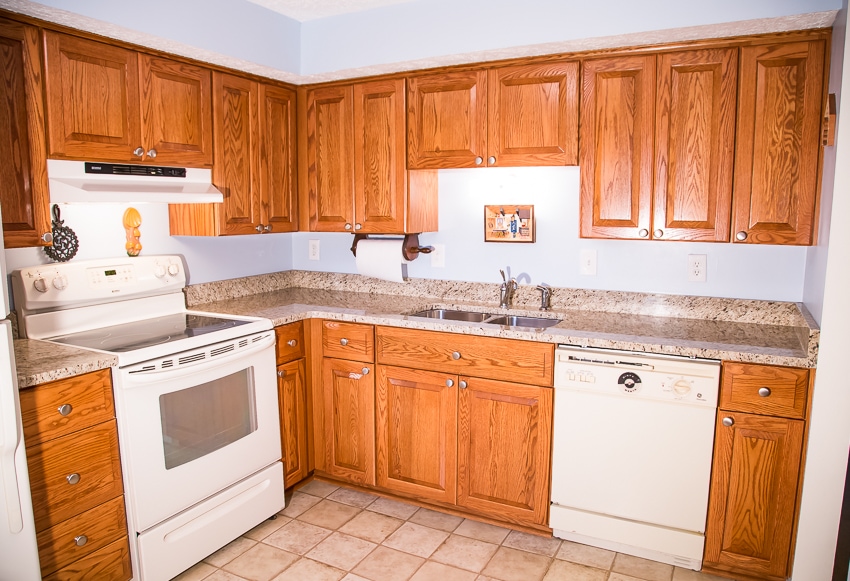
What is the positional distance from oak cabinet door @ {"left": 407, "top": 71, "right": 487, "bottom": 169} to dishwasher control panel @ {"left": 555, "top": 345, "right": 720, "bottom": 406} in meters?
1.05

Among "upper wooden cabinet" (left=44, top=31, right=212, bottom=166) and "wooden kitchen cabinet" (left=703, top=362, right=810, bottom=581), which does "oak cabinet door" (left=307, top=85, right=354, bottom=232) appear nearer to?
"upper wooden cabinet" (left=44, top=31, right=212, bottom=166)

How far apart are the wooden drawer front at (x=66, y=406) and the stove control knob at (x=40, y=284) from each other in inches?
23.8

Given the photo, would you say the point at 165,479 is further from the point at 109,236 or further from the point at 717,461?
the point at 717,461

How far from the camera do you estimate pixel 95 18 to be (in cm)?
221

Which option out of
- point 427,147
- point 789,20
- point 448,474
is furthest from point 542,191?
point 448,474

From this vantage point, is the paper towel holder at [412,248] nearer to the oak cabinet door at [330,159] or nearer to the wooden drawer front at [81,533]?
the oak cabinet door at [330,159]

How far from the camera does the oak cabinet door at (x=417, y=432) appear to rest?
2775 millimetres

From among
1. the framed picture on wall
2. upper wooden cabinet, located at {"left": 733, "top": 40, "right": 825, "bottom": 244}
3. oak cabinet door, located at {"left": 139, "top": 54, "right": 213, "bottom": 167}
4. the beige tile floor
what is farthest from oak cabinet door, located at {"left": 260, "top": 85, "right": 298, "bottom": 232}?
upper wooden cabinet, located at {"left": 733, "top": 40, "right": 825, "bottom": 244}

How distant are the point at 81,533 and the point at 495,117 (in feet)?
7.57

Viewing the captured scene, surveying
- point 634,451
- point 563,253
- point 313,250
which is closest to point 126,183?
point 313,250

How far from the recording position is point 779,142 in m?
2.38

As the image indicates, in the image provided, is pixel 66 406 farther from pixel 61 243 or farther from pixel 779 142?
pixel 779 142

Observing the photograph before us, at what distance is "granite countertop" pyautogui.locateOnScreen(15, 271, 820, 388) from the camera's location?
218cm

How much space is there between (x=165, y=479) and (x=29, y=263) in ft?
3.40
